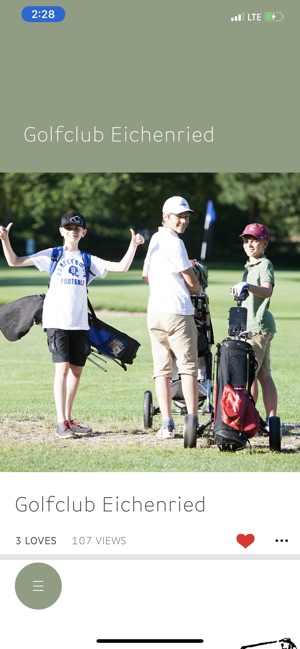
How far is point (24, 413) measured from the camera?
9.83 m

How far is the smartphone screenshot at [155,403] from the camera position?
412 centimetres

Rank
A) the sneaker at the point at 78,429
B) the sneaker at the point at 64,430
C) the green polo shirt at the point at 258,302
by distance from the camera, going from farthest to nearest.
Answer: the sneaker at the point at 78,429, the sneaker at the point at 64,430, the green polo shirt at the point at 258,302

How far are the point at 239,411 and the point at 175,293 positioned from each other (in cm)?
107

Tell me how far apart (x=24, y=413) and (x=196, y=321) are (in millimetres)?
2066

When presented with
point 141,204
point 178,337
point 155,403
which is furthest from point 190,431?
point 141,204

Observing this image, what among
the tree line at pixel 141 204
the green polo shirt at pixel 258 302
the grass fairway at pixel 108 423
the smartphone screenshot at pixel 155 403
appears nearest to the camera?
the smartphone screenshot at pixel 155 403
